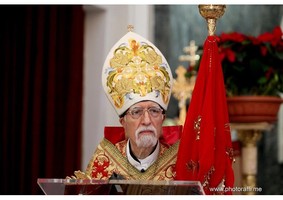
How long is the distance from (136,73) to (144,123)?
0.21m

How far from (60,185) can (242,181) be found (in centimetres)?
186

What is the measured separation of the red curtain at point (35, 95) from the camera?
180 inches

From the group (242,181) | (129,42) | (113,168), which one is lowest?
(242,181)

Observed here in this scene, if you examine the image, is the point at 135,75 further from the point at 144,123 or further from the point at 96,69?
the point at 96,69

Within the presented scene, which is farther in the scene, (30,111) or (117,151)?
(30,111)

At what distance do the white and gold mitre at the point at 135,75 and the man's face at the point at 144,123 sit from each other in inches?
1.1

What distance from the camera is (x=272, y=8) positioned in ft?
19.0

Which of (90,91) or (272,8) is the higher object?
(272,8)

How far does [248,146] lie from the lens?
3684 mm

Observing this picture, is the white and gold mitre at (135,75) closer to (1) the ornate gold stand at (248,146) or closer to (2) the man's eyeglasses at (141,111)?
(2) the man's eyeglasses at (141,111)
